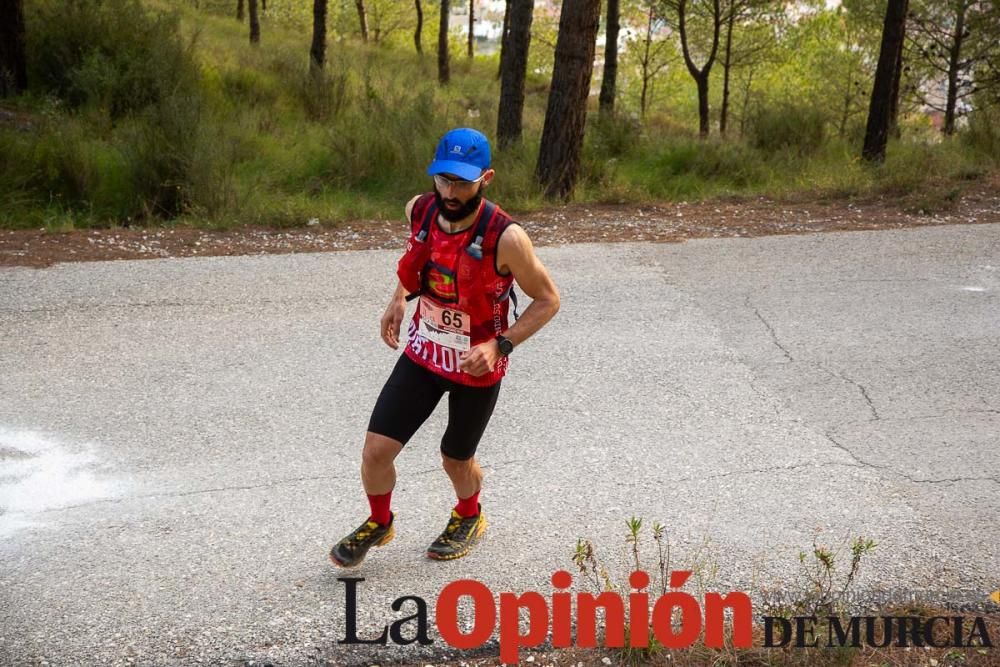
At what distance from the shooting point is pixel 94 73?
49.8ft

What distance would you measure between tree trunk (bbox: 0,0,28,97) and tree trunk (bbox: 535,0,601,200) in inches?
374

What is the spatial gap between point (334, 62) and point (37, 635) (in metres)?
22.5

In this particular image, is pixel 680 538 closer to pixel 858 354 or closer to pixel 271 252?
pixel 858 354

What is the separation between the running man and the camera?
3.66m

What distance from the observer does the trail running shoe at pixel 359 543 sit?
13.8 feet

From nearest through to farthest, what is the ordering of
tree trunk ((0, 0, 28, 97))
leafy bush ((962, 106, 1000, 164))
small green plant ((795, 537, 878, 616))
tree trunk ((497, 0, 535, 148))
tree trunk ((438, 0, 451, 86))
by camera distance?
small green plant ((795, 537, 878, 616)) → leafy bush ((962, 106, 1000, 164)) → tree trunk ((497, 0, 535, 148)) → tree trunk ((0, 0, 28, 97)) → tree trunk ((438, 0, 451, 86))

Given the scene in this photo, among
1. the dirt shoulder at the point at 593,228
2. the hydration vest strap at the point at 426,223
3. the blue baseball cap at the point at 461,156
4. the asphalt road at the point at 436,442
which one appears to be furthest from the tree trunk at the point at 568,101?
the blue baseball cap at the point at 461,156

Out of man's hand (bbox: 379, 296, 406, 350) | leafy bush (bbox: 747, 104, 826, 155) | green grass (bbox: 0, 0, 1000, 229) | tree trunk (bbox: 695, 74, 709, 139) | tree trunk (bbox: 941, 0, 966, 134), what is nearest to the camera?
man's hand (bbox: 379, 296, 406, 350)

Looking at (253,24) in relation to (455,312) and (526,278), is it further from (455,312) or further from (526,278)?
(526,278)

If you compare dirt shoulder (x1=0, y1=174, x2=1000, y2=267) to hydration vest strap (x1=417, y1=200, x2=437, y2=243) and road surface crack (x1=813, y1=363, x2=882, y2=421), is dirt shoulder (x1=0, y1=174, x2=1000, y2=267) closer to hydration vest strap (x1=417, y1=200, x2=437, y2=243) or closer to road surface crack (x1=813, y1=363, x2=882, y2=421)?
road surface crack (x1=813, y1=363, x2=882, y2=421)

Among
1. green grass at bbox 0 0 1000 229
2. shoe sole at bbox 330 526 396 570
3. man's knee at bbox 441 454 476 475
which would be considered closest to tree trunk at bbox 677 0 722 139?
green grass at bbox 0 0 1000 229

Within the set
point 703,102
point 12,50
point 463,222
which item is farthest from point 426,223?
point 703,102

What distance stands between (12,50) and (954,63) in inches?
793

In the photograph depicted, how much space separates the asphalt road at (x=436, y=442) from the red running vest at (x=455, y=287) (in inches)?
39.8
